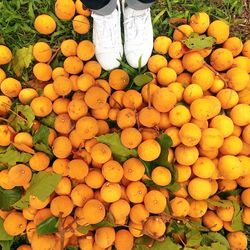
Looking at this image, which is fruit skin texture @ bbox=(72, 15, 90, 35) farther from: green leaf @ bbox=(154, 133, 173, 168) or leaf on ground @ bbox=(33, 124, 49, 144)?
green leaf @ bbox=(154, 133, 173, 168)

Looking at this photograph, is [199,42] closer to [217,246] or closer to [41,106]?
[41,106]

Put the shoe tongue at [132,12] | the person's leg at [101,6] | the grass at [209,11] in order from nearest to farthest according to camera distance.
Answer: the person's leg at [101,6] < the shoe tongue at [132,12] < the grass at [209,11]

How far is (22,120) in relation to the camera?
1.57m

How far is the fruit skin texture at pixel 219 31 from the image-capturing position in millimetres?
1654

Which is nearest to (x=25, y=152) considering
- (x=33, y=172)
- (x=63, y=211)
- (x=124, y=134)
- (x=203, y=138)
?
(x=33, y=172)

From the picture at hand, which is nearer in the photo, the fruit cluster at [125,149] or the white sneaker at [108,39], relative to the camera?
the fruit cluster at [125,149]

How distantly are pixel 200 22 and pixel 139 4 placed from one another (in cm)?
35

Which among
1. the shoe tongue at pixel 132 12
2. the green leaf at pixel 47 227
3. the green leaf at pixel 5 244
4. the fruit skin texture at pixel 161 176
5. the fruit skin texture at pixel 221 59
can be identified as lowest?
the green leaf at pixel 5 244

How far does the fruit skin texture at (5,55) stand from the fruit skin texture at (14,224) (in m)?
0.68

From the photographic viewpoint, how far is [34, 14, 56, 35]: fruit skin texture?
170 cm

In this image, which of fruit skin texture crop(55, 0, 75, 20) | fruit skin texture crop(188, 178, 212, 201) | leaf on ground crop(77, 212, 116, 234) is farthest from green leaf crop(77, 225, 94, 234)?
fruit skin texture crop(55, 0, 75, 20)

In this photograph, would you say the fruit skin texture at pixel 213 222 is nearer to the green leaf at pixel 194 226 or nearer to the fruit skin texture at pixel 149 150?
the green leaf at pixel 194 226

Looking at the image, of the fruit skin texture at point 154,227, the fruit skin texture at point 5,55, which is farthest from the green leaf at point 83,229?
the fruit skin texture at point 5,55

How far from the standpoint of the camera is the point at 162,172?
1.46 m
